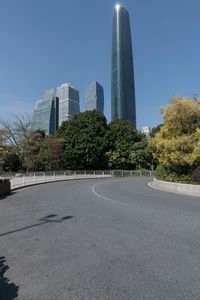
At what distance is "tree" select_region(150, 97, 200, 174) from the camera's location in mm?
Answer: 23547

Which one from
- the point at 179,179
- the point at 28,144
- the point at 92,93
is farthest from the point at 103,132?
the point at 92,93

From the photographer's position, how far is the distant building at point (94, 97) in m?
176

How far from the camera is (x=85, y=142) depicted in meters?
59.7

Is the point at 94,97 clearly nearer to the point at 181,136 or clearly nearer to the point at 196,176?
the point at 181,136

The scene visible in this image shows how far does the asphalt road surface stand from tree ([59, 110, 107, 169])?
49630 millimetres

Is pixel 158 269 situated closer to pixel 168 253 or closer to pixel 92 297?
pixel 168 253

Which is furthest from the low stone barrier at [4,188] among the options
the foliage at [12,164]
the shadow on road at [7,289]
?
the foliage at [12,164]

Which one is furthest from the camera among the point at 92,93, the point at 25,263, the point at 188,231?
the point at 92,93

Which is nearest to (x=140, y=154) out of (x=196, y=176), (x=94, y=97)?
(x=196, y=176)

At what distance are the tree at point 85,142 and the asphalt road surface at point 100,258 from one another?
49630 mm

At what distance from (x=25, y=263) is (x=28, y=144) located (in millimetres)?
57371

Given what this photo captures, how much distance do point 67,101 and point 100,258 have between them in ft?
414

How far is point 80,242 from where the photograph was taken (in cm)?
668

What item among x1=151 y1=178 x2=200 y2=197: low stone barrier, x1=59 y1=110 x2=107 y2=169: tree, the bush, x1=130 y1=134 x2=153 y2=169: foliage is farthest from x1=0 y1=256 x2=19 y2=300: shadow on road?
x1=130 y1=134 x2=153 y2=169: foliage
